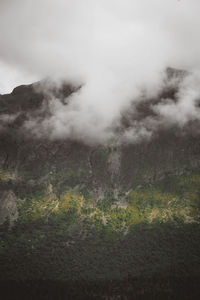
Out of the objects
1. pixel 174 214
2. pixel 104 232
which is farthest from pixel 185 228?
pixel 104 232

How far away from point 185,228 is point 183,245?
20.0 m

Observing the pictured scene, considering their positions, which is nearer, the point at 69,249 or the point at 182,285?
the point at 182,285

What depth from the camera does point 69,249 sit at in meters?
173

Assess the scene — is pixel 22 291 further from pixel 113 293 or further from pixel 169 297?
pixel 169 297

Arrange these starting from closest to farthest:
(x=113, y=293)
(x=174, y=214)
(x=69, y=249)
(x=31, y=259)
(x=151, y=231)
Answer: (x=113, y=293)
(x=31, y=259)
(x=69, y=249)
(x=151, y=231)
(x=174, y=214)

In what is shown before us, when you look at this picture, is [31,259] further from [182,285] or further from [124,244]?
[182,285]

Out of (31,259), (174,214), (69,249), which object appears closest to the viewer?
(31,259)

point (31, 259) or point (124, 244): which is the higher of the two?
point (124, 244)

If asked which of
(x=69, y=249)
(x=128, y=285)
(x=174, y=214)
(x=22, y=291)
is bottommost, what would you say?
(x=22, y=291)

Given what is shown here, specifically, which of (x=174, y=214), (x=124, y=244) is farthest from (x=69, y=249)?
(x=174, y=214)

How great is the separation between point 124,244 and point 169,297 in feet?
167

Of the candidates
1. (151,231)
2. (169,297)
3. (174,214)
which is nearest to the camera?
(169,297)

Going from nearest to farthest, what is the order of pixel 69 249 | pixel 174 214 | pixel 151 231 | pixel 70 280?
pixel 70 280 → pixel 69 249 → pixel 151 231 → pixel 174 214

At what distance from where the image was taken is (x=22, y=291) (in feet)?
441
